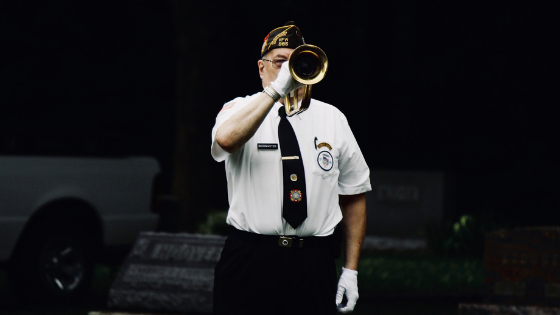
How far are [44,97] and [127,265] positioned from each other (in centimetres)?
1114

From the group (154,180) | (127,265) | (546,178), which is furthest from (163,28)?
(127,265)

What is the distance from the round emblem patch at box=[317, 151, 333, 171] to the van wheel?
18.6 ft

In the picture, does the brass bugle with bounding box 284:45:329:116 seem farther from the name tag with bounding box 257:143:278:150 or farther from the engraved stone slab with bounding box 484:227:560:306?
the engraved stone slab with bounding box 484:227:560:306

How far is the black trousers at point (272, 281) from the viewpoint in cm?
A: 416

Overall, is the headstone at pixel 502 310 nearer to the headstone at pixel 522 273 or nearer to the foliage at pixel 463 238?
the headstone at pixel 522 273

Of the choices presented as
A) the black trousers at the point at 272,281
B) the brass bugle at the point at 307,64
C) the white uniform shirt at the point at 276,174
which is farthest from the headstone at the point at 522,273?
the brass bugle at the point at 307,64

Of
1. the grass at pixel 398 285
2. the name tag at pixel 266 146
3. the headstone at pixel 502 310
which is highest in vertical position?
the name tag at pixel 266 146

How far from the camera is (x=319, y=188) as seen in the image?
13.8ft

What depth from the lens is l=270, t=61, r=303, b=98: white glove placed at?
155 inches

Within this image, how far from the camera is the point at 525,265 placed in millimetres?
8109

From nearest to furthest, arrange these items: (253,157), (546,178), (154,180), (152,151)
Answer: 1. (253,157)
2. (154,180)
3. (546,178)
4. (152,151)

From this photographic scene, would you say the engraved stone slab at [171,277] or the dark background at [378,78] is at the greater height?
the dark background at [378,78]

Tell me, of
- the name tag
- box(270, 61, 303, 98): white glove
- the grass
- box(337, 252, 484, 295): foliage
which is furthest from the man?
box(337, 252, 484, 295): foliage

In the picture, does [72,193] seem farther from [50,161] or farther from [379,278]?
[379,278]
